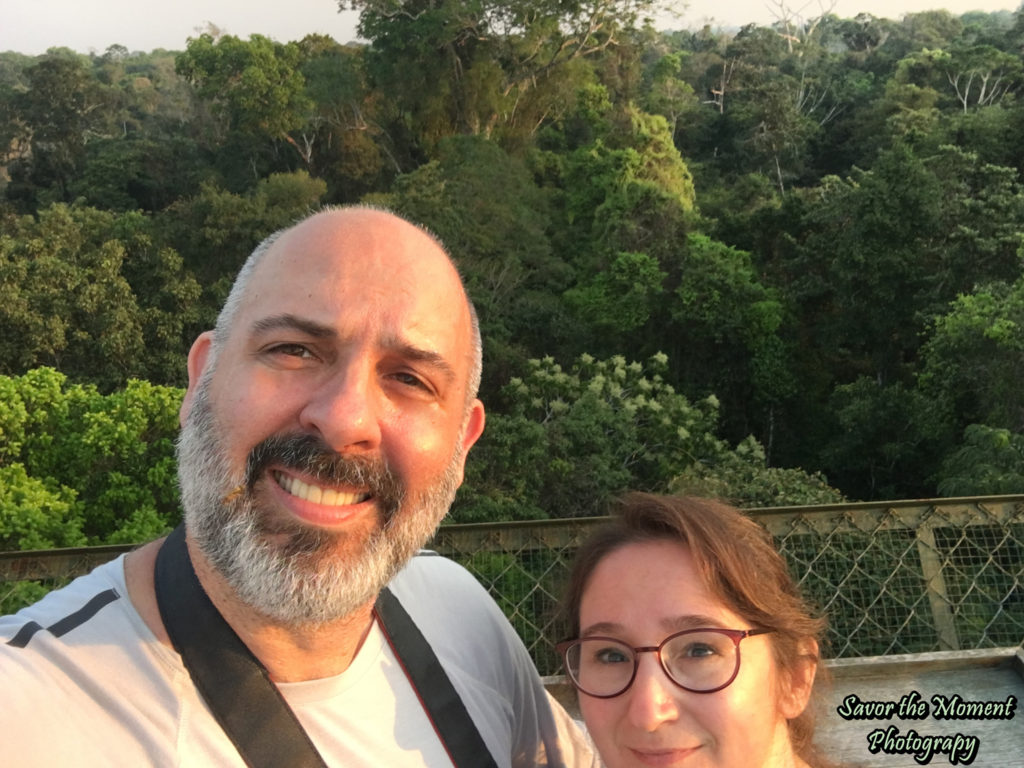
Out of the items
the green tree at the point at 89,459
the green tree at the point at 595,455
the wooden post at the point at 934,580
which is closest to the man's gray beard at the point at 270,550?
the wooden post at the point at 934,580

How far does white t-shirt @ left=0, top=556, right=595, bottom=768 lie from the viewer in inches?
36.4

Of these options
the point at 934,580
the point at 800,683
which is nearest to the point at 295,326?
the point at 800,683

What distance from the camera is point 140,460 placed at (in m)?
7.39

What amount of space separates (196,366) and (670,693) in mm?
818

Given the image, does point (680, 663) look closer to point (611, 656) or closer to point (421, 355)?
point (611, 656)

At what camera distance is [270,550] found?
1.04m

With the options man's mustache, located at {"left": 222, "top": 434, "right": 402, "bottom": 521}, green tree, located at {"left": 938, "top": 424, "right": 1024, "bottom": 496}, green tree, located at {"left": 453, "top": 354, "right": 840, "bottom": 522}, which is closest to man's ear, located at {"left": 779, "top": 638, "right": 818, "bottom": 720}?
man's mustache, located at {"left": 222, "top": 434, "right": 402, "bottom": 521}

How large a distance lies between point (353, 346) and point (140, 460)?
7.09 meters

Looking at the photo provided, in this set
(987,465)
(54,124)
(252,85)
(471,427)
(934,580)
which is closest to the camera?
(471,427)

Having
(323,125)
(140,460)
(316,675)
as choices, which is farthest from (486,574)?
(323,125)

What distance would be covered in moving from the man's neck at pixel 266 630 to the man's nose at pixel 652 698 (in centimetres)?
39

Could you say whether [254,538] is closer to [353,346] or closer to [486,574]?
[353,346]

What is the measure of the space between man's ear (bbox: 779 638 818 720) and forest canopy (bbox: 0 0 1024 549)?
6546 millimetres

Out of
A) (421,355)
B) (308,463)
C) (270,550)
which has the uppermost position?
(421,355)
